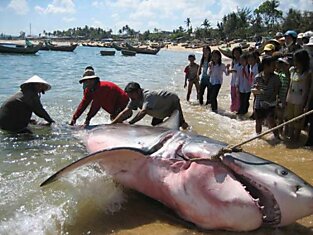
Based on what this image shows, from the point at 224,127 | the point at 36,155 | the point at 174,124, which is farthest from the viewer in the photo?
the point at 224,127

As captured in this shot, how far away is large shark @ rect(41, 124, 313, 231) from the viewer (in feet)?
10.2

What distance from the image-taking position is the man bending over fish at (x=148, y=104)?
5.91m

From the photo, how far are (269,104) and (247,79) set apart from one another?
2670 mm

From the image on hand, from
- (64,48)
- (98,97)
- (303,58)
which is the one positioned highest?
(303,58)

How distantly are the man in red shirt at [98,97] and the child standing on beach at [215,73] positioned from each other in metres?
3.83

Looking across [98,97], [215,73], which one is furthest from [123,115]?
[215,73]

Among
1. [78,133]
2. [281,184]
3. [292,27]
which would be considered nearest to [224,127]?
[78,133]

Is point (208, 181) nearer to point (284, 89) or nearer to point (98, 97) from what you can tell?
point (98, 97)

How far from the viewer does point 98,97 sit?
7086 millimetres

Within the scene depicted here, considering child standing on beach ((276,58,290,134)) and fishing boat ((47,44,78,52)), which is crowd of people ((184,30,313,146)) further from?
fishing boat ((47,44,78,52))

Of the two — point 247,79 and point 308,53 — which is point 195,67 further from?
point 308,53

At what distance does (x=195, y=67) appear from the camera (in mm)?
12039

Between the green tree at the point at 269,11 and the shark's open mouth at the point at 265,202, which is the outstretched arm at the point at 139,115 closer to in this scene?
the shark's open mouth at the point at 265,202

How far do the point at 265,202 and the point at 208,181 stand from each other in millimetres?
498
